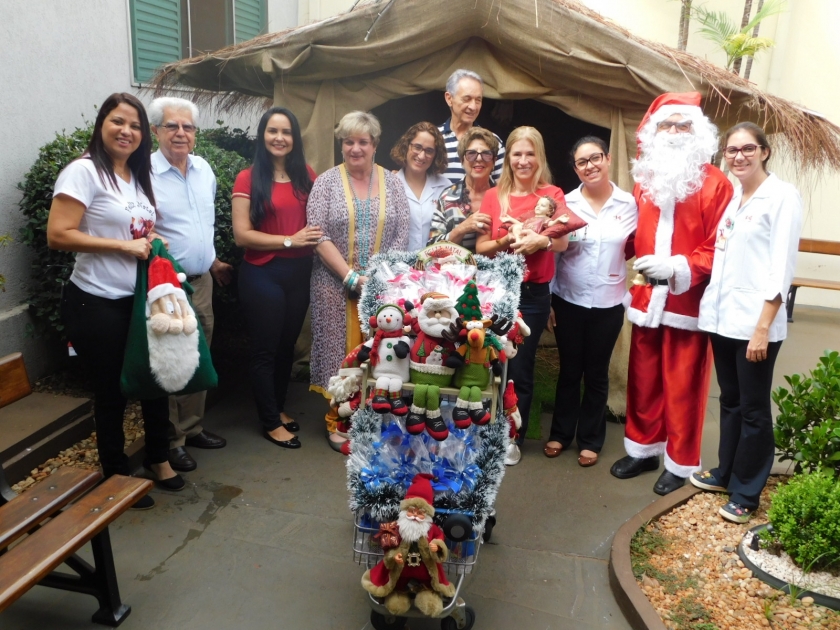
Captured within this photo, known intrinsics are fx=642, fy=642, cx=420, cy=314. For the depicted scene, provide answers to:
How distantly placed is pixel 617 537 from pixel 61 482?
2.63 metres

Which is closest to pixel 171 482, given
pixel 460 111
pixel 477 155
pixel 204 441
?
pixel 204 441

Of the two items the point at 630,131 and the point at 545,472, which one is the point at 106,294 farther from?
the point at 630,131

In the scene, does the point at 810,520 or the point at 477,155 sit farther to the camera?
the point at 477,155

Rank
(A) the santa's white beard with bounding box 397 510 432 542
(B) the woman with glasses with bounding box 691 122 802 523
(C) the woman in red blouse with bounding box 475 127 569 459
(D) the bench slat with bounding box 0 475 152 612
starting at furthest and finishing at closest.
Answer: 1. (C) the woman in red blouse with bounding box 475 127 569 459
2. (B) the woman with glasses with bounding box 691 122 802 523
3. (A) the santa's white beard with bounding box 397 510 432 542
4. (D) the bench slat with bounding box 0 475 152 612

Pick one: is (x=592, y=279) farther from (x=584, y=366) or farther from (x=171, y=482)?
(x=171, y=482)

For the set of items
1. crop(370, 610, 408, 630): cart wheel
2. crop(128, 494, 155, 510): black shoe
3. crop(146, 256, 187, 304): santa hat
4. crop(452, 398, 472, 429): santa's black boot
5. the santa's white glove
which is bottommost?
crop(128, 494, 155, 510): black shoe

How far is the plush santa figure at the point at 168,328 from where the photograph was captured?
3096mm

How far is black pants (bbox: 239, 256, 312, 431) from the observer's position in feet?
13.3

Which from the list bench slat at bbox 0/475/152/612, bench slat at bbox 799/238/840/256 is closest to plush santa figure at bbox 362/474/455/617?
bench slat at bbox 0/475/152/612

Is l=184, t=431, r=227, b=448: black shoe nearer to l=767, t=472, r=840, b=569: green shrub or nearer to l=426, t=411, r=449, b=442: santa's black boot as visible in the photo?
l=426, t=411, r=449, b=442: santa's black boot

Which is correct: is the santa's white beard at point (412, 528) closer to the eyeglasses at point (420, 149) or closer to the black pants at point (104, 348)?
the black pants at point (104, 348)

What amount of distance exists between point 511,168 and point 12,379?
2755 mm

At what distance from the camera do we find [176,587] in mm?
2943

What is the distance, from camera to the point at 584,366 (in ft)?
13.6
